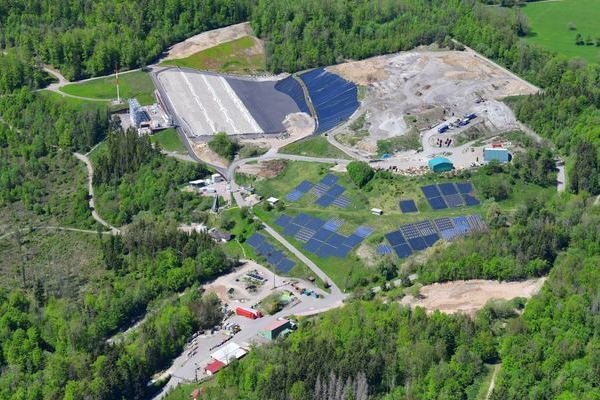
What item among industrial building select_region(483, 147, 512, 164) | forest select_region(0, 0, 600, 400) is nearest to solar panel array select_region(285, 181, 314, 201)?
forest select_region(0, 0, 600, 400)

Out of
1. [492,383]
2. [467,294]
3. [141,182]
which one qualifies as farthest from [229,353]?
[141,182]

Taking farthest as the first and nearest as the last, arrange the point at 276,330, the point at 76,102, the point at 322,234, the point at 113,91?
1. the point at 113,91
2. the point at 76,102
3. the point at 322,234
4. the point at 276,330

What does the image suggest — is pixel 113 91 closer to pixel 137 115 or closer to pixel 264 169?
pixel 137 115

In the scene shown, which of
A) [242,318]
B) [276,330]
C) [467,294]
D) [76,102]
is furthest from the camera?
[76,102]

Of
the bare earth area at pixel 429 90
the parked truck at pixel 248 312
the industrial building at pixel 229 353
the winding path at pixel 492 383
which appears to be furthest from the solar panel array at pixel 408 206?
the winding path at pixel 492 383

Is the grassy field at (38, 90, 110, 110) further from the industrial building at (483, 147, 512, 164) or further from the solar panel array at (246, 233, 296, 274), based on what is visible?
the industrial building at (483, 147, 512, 164)

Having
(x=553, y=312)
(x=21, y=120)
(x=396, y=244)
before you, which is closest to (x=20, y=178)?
(x=21, y=120)

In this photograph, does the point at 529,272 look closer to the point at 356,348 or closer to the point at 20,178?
the point at 356,348
